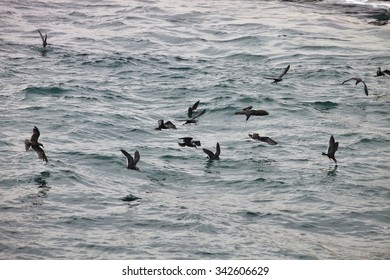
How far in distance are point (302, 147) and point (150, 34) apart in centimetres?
1165

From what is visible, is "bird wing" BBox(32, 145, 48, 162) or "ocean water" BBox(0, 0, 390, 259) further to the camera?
"bird wing" BBox(32, 145, 48, 162)

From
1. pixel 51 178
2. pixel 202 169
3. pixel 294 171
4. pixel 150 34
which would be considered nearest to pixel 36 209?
pixel 51 178

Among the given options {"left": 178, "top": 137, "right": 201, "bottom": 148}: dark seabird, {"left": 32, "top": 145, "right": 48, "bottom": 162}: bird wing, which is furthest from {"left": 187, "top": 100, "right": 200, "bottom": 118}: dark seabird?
{"left": 32, "top": 145, "right": 48, "bottom": 162}: bird wing

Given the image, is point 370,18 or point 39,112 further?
point 370,18

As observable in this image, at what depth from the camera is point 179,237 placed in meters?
13.8

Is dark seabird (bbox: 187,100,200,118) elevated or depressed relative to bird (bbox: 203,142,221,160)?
elevated

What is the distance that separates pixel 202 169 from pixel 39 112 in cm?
563

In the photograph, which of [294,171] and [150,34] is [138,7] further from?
[294,171]

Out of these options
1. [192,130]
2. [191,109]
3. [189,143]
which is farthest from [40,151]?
[192,130]

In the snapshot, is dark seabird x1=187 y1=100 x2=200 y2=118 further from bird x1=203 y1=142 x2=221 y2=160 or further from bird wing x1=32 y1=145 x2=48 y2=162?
bird wing x1=32 y1=145 x2=48 y2=162

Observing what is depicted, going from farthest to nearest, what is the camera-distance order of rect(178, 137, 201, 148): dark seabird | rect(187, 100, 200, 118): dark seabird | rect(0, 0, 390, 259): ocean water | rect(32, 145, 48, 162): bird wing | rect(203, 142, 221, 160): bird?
rect(187, 100, 200, 118): dark seabird → rect(203, 142, 221, 160): bird → rect(178, 137, 201, 148): dark seabird → rect(32, 145, 48, 162): bird wing → rect(0, 0, 390, 259): ocean water

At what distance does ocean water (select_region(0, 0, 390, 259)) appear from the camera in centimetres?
1387
